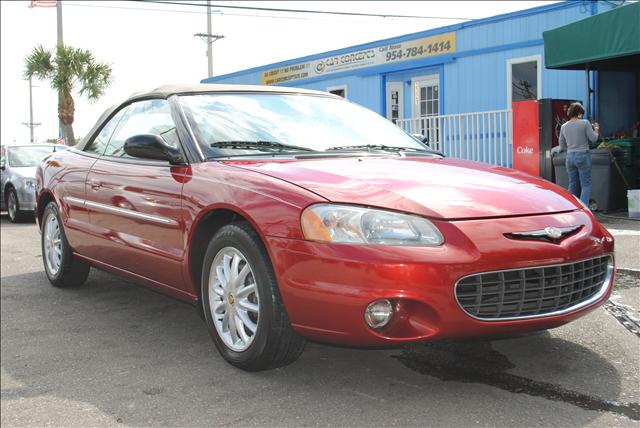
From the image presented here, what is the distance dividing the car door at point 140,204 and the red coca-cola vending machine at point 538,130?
8.39 metres

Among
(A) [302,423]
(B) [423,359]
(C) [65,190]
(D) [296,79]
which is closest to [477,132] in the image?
(D) [296,79]

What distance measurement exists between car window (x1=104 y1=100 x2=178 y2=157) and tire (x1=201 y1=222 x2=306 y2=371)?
2.89 ft

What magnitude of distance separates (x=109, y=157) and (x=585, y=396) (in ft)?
11.0

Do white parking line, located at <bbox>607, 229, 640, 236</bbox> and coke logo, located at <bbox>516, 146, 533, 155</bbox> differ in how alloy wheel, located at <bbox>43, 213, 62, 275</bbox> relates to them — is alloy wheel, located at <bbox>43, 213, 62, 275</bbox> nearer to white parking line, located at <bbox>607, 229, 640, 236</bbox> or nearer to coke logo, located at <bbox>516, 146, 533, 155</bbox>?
white parking line, located at <bbox>607, 229, 640, 236</bbox>

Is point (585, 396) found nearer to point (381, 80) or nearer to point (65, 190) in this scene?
point (65, 190)

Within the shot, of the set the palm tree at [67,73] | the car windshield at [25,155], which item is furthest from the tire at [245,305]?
the palm tree at [67,73]

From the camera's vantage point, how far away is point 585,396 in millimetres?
2973

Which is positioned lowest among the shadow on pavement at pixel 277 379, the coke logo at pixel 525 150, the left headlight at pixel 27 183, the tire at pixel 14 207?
the shadow on pavement at pixel 277 379

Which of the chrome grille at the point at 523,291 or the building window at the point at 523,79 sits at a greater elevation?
the building window at the point at 523,79

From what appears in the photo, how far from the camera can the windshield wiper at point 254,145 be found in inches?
151

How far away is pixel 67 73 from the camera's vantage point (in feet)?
85.3

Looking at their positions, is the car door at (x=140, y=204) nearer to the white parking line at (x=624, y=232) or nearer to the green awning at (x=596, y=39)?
the white parking line at (x=624, y=232)

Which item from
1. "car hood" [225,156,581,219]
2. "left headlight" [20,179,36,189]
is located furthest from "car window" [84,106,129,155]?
"left headlight" [20,179,36,189]

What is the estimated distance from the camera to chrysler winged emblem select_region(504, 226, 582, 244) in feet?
9.75
